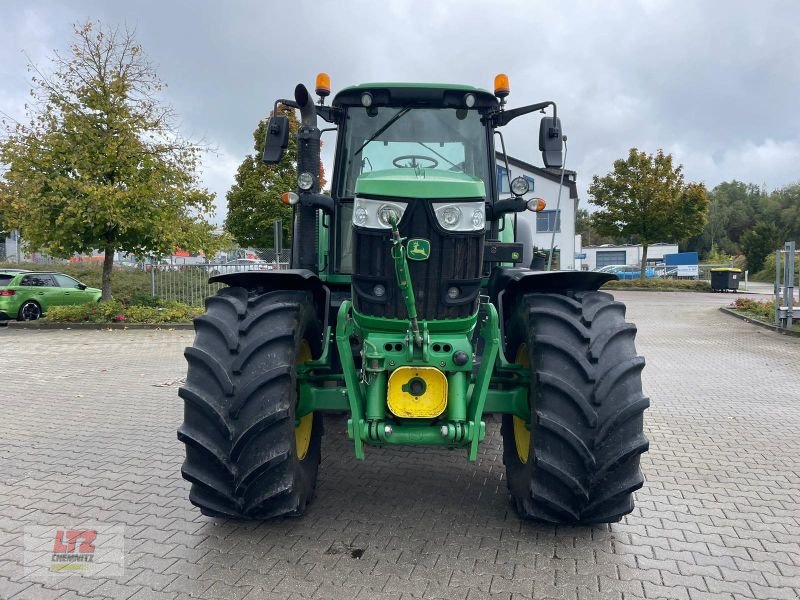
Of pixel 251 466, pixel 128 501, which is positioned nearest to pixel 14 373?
pixel 128 501

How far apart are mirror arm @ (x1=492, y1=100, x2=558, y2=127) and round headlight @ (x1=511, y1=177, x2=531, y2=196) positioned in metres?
→ 0.75

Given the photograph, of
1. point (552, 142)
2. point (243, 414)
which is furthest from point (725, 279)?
point (243, 414)

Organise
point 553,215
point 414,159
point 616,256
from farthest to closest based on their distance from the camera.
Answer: point 616,256 → point 553,215 → point 414,159

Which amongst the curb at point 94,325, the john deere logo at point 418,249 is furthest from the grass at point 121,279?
the john deere logo at point 418,249

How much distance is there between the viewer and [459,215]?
10.3 feet

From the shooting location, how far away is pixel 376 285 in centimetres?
330

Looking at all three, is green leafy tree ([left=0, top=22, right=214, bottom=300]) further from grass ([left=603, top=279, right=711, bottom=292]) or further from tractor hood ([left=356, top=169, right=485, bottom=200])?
grass ([left=603, top=279, right=711, bottom=292])

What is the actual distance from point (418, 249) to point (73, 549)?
2.55 meters

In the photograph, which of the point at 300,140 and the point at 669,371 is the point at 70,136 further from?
the point at 669,371

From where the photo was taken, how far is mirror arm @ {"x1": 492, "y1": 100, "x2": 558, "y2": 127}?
447 centimetres

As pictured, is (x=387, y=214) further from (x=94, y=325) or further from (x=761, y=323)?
(x=761, y=323)

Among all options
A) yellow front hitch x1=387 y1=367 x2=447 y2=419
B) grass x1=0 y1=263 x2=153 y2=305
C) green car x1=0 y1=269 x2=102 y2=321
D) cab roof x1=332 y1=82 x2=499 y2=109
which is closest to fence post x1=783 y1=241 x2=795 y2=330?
cab roof x1=332 y1=82 x2=499 y2=109

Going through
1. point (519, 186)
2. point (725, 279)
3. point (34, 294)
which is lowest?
point (34, 294)

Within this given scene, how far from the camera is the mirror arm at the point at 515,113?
447cm
